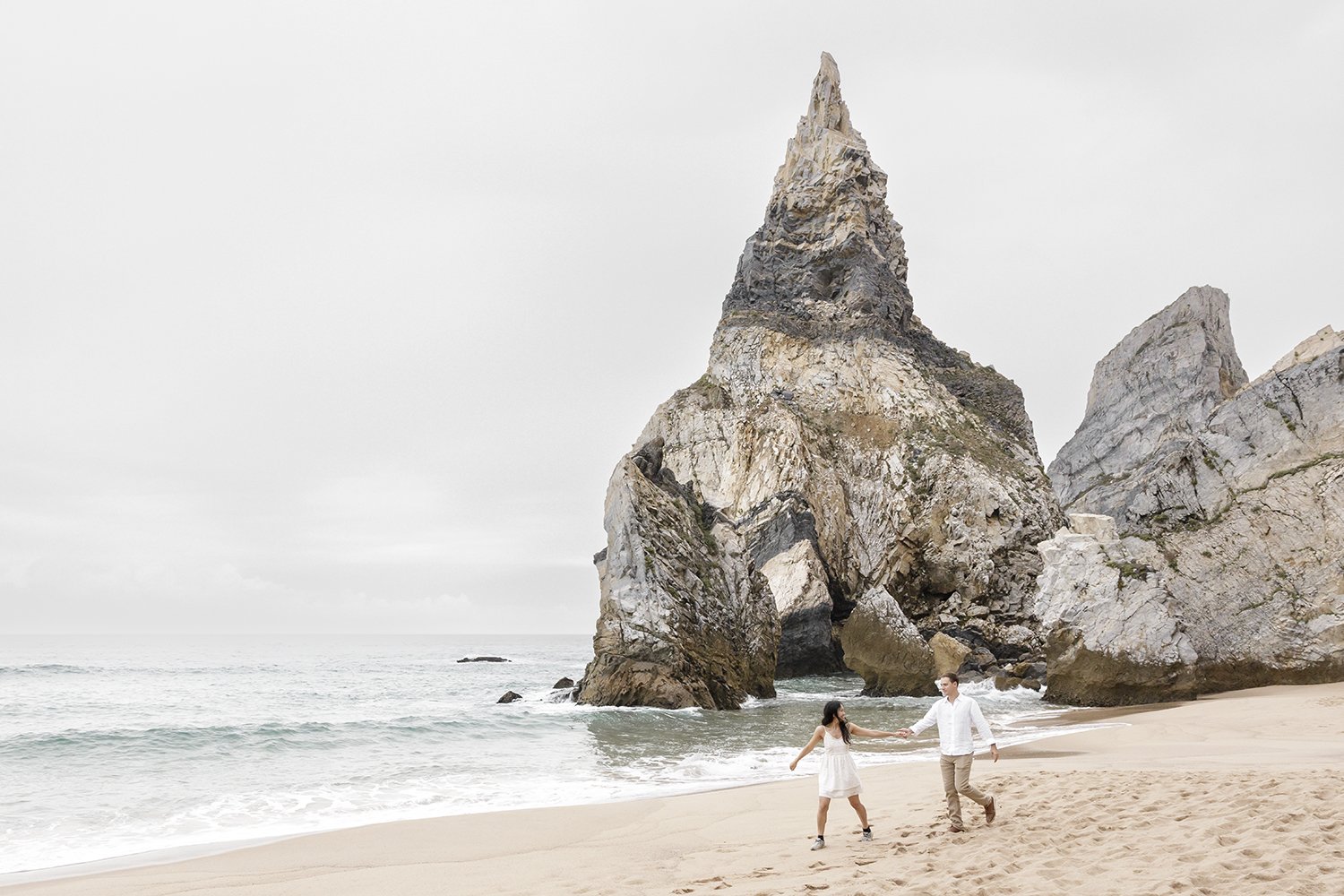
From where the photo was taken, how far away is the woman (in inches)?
337

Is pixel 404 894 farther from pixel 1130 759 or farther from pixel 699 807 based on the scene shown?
pixel 1130 759

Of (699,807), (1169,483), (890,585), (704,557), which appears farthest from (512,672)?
(699,807)

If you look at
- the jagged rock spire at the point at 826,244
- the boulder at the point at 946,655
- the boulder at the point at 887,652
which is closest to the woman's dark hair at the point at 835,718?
the boulder at the point at 887,652

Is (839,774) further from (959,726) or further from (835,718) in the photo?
(959,726)

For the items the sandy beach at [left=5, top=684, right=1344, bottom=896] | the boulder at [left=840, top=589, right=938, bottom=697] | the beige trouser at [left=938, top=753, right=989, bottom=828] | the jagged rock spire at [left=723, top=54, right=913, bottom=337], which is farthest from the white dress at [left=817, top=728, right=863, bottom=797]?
the jagged rock spire at [left=723, top=54, right=913, bottom=337]

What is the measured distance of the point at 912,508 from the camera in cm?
4475

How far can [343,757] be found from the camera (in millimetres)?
18422

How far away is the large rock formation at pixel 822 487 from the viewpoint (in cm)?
2827

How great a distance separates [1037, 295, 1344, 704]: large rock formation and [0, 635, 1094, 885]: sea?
2.84 m

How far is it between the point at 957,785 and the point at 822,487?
38121 millimetres

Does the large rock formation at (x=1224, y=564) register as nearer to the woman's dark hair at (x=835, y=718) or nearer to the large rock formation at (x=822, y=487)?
the large rock formation at (x=822, y=487)

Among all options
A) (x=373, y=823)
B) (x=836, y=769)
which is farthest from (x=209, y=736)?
(x=836, y=769)

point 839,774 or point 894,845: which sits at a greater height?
point 839,774

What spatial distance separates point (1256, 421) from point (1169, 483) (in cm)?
357
